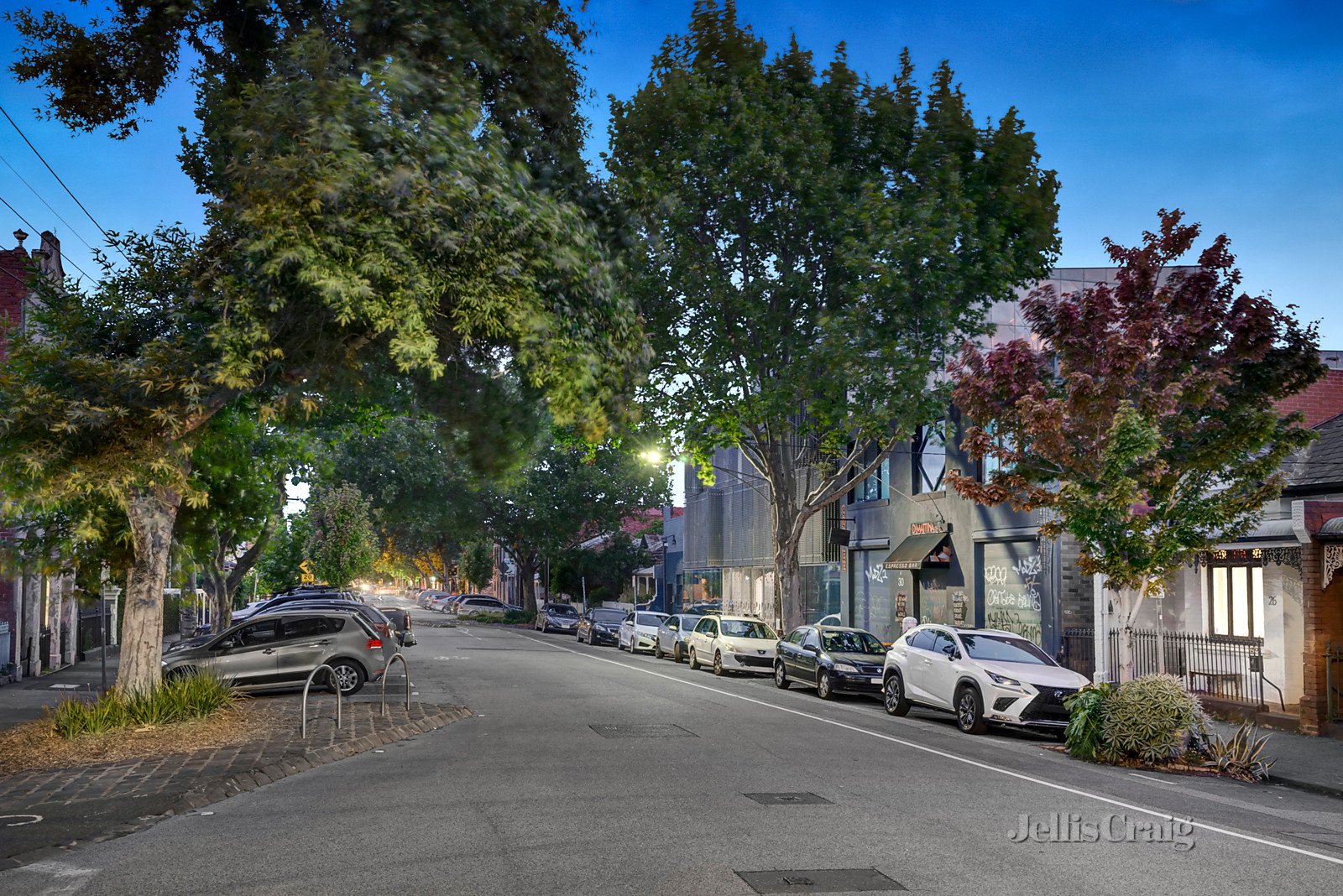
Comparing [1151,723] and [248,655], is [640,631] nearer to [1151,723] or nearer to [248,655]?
[248,655]

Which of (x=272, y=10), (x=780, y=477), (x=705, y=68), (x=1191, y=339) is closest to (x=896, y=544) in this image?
(x=780, y=477)

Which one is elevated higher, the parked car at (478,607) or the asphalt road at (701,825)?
the asphalt road at (701,825)

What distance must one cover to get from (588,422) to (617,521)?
4767 cm

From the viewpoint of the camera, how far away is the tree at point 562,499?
57.2 m

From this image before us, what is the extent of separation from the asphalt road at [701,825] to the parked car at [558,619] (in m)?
35.2

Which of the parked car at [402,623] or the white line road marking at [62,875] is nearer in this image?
the white line road marking at [62,875]

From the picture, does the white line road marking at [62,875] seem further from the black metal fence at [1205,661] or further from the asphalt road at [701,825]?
the black metal fence at [1205,661]

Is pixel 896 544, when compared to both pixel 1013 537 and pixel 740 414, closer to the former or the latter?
pixel 1013 537

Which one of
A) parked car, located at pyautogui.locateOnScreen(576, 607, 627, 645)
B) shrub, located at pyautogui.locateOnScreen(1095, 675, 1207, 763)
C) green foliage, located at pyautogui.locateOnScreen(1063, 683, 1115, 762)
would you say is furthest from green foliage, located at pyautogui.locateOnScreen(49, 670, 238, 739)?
parked car, located at pyautogui.locateOnScreen(576, 607, 627, 645)

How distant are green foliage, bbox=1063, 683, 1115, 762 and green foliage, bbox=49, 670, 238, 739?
10.7 meters

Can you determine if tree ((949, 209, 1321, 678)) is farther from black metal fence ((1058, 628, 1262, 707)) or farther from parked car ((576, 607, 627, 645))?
parked car ((576, 607, 627, 645))

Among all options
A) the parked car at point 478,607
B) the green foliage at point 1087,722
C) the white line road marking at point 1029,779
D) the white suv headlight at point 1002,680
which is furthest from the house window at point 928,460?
the parked car at point 478,607

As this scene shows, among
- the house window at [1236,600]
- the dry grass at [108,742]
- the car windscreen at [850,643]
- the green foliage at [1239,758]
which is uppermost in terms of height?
the house window at [1236,600]

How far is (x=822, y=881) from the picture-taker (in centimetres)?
733
